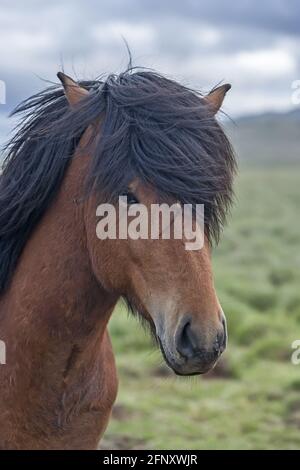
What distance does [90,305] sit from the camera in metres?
3.46

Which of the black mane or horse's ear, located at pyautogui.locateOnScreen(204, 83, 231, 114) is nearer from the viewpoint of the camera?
the black mane

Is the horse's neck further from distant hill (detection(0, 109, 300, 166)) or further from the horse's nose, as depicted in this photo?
distant hill (detection(0, 109, 300, 166))

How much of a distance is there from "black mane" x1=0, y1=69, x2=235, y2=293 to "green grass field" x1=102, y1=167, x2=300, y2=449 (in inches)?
31.5

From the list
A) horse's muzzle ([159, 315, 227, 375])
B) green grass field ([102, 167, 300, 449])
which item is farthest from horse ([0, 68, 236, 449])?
green grass field ([102, 167, 300, 449])

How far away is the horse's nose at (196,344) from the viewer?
2910 millimetres

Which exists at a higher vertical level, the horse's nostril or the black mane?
the black mane

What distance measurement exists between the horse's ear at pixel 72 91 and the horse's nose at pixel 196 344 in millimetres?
1156

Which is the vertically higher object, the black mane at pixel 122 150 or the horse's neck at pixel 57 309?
the black mane at pixel 122 150

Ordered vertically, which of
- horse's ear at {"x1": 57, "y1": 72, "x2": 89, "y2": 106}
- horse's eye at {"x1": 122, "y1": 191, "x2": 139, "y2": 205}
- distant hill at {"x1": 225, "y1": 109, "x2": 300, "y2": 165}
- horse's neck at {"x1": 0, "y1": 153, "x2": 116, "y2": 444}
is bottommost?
horse's neck at {"x1": 0, "y1": 153, "x2": 116, "y2": 444}

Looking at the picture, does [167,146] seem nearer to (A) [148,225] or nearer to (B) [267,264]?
(A) [148,225]

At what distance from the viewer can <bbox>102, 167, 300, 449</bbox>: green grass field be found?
25.0 ft

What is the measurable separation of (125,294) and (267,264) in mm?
17912

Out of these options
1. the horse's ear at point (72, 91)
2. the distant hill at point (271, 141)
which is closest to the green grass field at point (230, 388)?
the horse's ear at point (72, 91)

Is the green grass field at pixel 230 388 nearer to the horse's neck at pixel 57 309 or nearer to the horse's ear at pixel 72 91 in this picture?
the horse's neck at pixel 57 309
